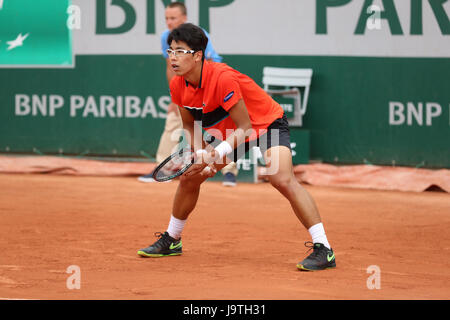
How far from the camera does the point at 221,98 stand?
4125 mm

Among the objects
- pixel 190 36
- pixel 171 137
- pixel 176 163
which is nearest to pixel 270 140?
pixel 190 36

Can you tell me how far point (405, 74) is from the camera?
26.8 ft

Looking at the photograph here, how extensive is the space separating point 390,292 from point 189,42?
5.43 ft

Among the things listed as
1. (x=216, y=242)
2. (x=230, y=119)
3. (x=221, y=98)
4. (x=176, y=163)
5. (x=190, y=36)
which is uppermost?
(x=190, y=36)

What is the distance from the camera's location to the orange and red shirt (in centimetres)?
412

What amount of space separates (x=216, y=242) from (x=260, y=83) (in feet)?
11.9

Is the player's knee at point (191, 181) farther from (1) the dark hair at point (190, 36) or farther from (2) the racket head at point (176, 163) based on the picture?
(1) the dark hair at point (190, 36)

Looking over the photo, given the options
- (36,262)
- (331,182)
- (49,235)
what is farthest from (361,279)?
(331,182)

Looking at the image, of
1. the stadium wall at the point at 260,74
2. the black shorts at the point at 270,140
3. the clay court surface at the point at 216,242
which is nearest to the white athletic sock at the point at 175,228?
the clay court surface at the point at 216,242

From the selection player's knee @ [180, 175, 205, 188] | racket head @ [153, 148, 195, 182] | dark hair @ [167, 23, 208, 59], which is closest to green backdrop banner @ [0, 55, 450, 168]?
racket head @ [153, 148, 195, 182]

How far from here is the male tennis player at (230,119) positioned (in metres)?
4.13

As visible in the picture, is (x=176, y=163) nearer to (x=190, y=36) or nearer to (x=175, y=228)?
(x=175, y=228)
